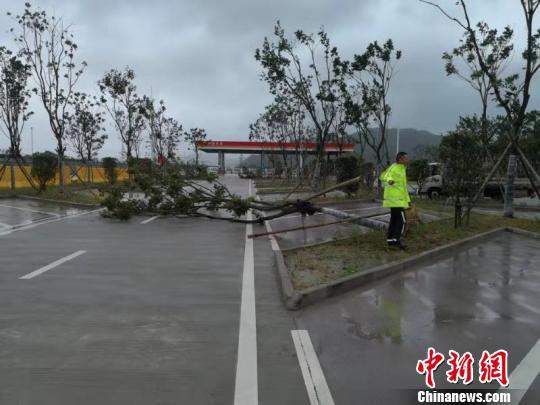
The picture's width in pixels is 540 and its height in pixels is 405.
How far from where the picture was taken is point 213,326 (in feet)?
16.3

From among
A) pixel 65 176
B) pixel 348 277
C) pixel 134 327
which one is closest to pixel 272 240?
pixel 348 277

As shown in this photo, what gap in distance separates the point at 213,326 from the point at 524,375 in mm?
2796

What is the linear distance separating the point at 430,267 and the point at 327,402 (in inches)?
196

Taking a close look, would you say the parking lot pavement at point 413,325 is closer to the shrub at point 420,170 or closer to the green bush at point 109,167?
the shrub at point 420,170

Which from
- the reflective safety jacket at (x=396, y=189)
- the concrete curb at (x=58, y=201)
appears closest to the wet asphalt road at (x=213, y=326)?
the reflective safety jacket at (x=396, y=189)

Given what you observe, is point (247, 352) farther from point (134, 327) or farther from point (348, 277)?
point (348, 277)

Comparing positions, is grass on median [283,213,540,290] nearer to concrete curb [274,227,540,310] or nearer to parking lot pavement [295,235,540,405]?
concrete curb [274,227,540,310]

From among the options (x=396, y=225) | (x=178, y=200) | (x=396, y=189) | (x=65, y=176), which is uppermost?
(x=396, y=189)

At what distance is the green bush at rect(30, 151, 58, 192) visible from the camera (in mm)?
22938

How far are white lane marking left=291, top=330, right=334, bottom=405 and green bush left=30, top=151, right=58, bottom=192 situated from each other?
21330 millimetres

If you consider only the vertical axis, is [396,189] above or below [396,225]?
above

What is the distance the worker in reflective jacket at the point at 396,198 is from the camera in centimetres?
855

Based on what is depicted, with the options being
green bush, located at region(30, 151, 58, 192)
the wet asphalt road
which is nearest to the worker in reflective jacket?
the wet asphalt road

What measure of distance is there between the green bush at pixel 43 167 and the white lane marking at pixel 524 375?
22867 mm
